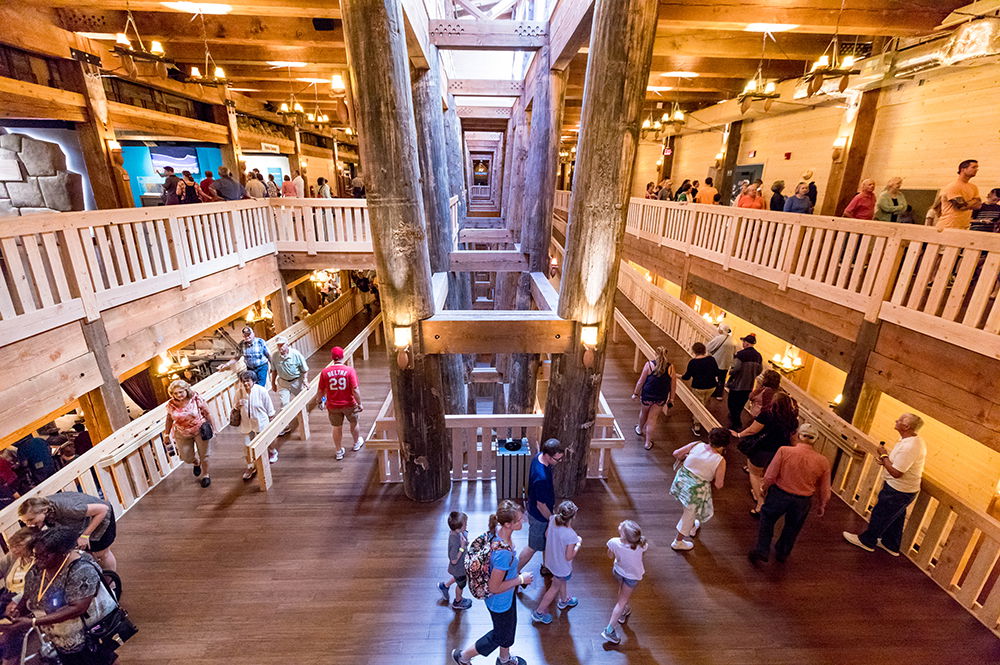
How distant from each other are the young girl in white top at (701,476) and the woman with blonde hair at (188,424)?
5444mm

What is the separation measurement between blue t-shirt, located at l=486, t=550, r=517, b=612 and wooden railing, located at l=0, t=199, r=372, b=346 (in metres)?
5.08

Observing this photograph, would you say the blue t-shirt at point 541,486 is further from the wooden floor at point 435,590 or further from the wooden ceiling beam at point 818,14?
the wooden ceiling beam at point 818,14

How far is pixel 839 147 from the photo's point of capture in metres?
7.98

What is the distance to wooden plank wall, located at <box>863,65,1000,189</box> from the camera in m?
5.90

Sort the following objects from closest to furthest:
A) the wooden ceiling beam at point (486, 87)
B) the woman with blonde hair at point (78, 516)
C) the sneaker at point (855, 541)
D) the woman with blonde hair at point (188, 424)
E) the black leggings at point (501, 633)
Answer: the woman with blonde hair at point (78, 516), the black leggings at point (501, 633), the sneaker at point (855, 541), the woman with blonde hair at point (188, 424), the wooden ceiling beam at point (486, 87)

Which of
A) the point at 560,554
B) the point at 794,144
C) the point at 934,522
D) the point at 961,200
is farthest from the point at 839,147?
the point at 560,554

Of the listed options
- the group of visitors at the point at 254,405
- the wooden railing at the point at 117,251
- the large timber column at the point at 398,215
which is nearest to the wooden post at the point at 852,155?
the large timber column at the point at 398,215

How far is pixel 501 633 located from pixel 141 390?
36.4 feet

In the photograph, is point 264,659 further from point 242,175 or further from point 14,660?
point 242,175

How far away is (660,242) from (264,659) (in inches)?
408

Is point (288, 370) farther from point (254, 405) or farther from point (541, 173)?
point (541, 173)

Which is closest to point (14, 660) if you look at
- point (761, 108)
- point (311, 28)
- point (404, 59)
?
point (404, 59)

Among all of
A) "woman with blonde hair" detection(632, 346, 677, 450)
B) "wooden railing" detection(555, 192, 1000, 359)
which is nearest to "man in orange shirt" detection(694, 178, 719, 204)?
"wooden railing" detection(555, 192, 1000, 359)

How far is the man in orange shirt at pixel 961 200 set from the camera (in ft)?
14.4
